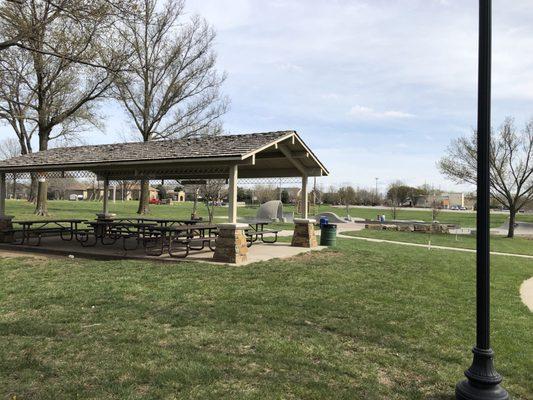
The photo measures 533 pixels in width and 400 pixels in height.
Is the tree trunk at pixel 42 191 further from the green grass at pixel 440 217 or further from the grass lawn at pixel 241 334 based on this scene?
the green grass at pixel 440 217

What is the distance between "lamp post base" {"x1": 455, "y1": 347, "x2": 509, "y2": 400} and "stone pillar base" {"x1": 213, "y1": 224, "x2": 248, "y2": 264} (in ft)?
22.0

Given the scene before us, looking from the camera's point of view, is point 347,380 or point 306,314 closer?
point 347,380

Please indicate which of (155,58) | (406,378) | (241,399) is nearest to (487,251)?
(406,378)

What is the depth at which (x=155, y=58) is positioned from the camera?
99.2ft

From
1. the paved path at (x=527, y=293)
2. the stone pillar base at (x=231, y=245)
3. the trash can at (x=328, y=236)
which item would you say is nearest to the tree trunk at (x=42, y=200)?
the trash can at (x=328, y=236)

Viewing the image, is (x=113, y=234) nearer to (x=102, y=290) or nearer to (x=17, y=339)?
(x=102, y=290)

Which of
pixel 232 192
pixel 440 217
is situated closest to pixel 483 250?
pixel 232 192

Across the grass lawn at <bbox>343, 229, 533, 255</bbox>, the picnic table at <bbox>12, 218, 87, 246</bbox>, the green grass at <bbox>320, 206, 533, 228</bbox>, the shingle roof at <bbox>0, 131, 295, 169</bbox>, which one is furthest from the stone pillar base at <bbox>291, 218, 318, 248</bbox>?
the green grass at <bbox>320, 206, 533, 228</bbox>

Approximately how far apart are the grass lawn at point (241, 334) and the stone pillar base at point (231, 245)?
1.05 meters

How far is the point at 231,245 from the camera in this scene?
32.3 ft

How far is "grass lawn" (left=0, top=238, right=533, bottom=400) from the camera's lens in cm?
362

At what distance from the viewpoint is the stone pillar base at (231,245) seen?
977cm

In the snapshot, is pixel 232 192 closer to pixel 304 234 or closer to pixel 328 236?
pixel 304 234

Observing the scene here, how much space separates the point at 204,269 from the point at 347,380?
18.0 ft
